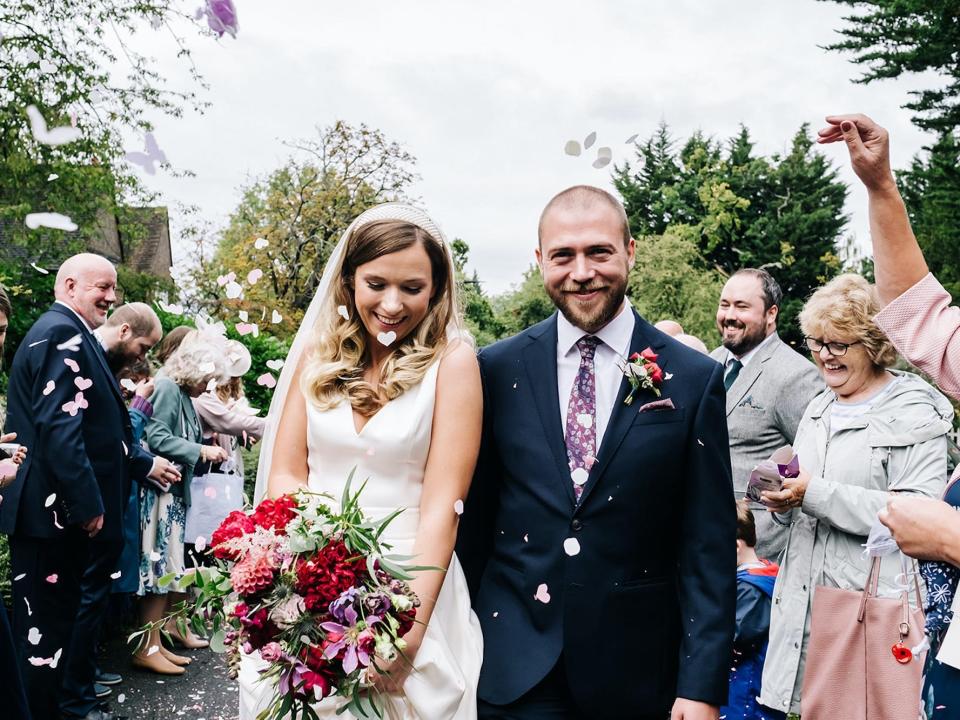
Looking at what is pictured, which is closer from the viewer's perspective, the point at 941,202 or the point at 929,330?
the point at 929,330

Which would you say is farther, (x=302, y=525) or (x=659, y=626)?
(x=659, y=626)

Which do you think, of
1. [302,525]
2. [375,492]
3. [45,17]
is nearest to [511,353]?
[375,492]

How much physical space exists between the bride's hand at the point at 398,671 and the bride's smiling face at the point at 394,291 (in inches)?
39.2

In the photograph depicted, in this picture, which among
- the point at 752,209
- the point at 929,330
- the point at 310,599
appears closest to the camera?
the point at 310,599

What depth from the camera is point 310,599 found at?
2.27m

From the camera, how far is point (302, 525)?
2375 mm

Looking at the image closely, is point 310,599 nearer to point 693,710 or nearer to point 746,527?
point 693,710

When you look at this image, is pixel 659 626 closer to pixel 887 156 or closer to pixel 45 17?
Answer: pixel 887 156

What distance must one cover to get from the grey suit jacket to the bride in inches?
98.7

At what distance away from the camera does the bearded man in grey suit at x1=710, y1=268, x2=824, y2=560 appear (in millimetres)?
4879

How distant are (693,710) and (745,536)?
1.81 m

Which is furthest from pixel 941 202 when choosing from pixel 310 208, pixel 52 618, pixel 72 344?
pixel 52 618

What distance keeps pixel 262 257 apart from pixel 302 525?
22.1 m

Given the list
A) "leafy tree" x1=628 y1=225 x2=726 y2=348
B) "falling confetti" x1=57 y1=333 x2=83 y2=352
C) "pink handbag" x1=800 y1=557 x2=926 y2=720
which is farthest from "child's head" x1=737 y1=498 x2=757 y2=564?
"leafy tree" x1=628 y1=225 x2=726 y2=348
